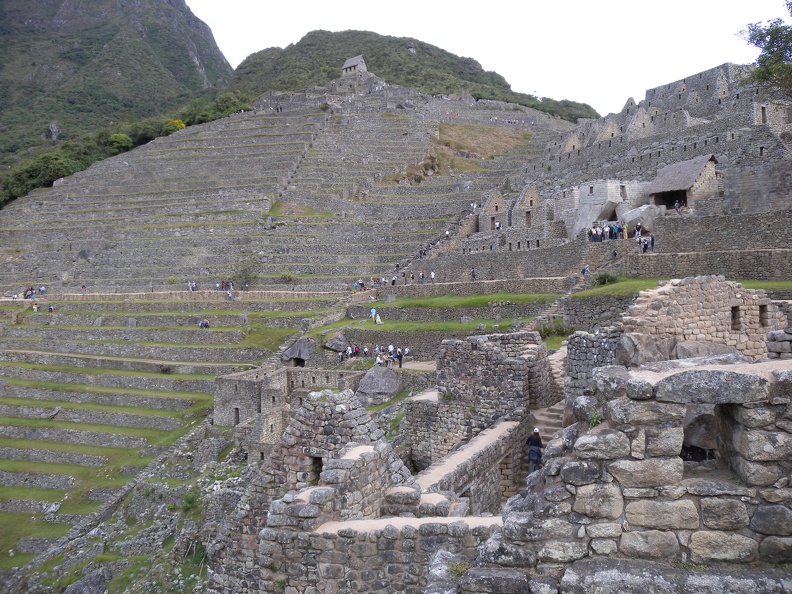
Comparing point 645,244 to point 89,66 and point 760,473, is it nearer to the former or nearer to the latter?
point 760,473

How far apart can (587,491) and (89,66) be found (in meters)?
145

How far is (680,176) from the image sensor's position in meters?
28.5

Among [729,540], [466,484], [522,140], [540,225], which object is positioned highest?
[522,140]

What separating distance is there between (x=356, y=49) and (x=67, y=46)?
210 feet

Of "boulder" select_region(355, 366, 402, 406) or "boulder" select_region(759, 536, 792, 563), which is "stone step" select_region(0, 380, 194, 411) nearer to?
"boulder" select_region(355, 366, 402, 406)

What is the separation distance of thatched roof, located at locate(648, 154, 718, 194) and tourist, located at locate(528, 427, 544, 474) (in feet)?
74.9

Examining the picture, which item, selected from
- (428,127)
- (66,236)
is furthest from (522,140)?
(66,236)

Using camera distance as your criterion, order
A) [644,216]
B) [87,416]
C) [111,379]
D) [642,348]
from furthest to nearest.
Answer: [111,379] < [87,416] < [644,216] < [642,348]

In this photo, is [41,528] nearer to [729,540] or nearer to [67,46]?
[729,540]

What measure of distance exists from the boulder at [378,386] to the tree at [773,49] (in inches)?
747

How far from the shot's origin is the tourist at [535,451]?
8633mm

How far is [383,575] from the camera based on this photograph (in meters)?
4.90

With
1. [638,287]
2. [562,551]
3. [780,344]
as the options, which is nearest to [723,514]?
[562,551]

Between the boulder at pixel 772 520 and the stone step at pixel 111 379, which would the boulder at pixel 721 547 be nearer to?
the boulder at pixel 772 520
